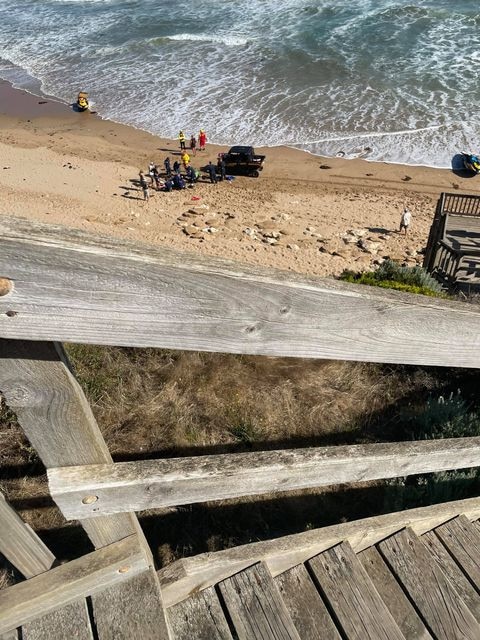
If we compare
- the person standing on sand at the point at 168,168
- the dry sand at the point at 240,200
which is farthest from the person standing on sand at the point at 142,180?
the person standing on sand at the point at 168,168

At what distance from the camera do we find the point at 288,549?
2576mm

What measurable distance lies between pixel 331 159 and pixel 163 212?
817cm

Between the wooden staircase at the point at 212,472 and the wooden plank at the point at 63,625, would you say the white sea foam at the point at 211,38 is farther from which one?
the wooden plank at the point at 63,625

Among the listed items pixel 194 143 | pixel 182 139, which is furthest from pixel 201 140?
pixel 182 139

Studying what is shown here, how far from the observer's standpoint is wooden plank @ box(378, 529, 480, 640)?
247 cm

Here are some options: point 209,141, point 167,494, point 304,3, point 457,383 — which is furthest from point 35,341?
point 304,3

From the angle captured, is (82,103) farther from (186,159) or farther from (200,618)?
(200,618)

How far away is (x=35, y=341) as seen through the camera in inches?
49.8

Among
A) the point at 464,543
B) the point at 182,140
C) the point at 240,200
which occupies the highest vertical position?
Answer: the point at 182,140

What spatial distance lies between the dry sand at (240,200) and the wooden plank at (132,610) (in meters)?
12.9

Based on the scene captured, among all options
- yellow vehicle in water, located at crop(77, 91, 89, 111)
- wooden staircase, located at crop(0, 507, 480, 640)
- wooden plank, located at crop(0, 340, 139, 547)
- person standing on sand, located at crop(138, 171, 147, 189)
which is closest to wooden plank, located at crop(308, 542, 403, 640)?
wooden staircase, located at crop(0, 507, 480, 640)

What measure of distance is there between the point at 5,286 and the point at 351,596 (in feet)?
7.97

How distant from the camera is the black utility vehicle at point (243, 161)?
1950 cm

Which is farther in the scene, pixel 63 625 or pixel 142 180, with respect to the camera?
pixel 142 180
